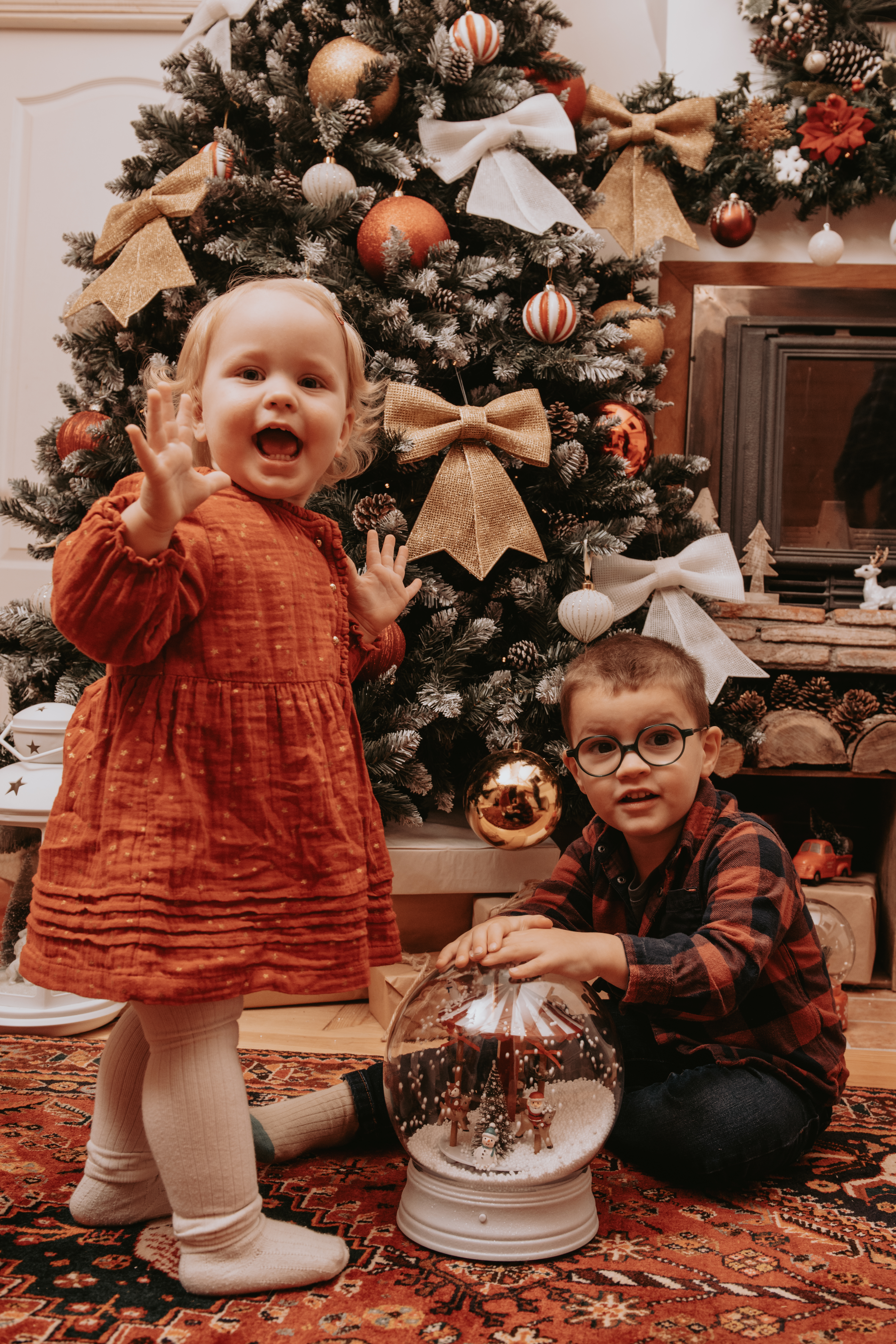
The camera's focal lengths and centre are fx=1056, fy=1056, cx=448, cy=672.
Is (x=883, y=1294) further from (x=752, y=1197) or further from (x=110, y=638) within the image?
(x=110, y=638)

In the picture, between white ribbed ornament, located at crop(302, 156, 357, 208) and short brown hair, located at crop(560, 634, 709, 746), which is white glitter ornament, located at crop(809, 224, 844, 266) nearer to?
Answer: white ribbed ornament, located at crop(302, 156, 357, 208)

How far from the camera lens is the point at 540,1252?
2.83ft

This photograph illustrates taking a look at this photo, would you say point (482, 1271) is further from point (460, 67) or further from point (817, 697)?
point (460, 67)

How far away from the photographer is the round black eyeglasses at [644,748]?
1.08m

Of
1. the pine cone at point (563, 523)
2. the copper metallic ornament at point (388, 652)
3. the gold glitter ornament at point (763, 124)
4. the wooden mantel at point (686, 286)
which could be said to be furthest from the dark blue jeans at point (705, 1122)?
the gold glitter ornament at point (763, 124)

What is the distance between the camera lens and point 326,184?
1.60 metres

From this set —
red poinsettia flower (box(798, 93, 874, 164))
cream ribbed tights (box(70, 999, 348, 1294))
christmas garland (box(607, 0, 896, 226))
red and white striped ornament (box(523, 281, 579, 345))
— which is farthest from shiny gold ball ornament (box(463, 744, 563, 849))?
red poinsettia flower (box(798, 93, 874, 164))

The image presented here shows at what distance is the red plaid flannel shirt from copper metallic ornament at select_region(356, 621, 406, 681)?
1.04 ft

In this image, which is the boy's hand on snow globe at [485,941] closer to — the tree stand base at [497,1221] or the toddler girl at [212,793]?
the toddler girl at [212,793]

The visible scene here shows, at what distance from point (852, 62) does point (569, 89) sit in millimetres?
581

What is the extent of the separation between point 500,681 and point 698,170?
46.8 inches

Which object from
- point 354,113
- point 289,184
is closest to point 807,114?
point 354,113

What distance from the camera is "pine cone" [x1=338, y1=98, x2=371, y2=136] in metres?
1.62

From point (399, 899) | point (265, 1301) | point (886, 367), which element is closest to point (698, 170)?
point (886, 367)
